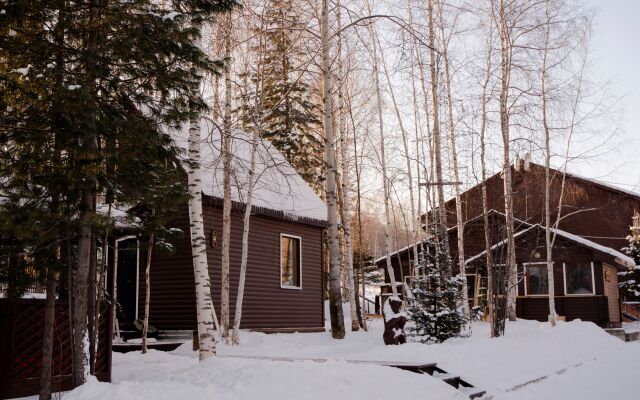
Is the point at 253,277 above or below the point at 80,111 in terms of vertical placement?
below

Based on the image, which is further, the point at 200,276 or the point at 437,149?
the point at 437,149

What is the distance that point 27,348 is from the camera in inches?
308

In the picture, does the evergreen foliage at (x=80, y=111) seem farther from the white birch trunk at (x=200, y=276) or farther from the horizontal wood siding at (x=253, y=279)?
the horizontal wood siding at (x=253, y=279)

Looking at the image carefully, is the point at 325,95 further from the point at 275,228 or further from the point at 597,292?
the point at 597,292

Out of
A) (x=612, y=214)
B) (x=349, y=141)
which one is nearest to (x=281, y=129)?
(x=349, y=141)

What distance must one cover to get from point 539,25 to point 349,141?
10773mm

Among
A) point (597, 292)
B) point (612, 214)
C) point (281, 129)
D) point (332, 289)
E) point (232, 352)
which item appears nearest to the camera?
point (232, 352)

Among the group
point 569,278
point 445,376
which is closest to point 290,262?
point 445,376

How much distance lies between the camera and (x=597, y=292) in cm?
2638

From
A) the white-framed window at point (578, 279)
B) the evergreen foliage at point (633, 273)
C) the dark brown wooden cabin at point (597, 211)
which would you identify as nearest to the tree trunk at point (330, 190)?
the white-framed window at point (578, 279)

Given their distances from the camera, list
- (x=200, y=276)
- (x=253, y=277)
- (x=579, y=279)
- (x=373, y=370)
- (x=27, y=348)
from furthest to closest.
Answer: (x=579, y=279), (x=253, y=277), (x=200, y=276), (x=373, y=370), (x=27, y=348)

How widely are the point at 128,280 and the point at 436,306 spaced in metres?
7.59

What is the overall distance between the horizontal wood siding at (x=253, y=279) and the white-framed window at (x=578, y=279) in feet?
41.1

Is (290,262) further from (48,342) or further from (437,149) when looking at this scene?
(48,342)
